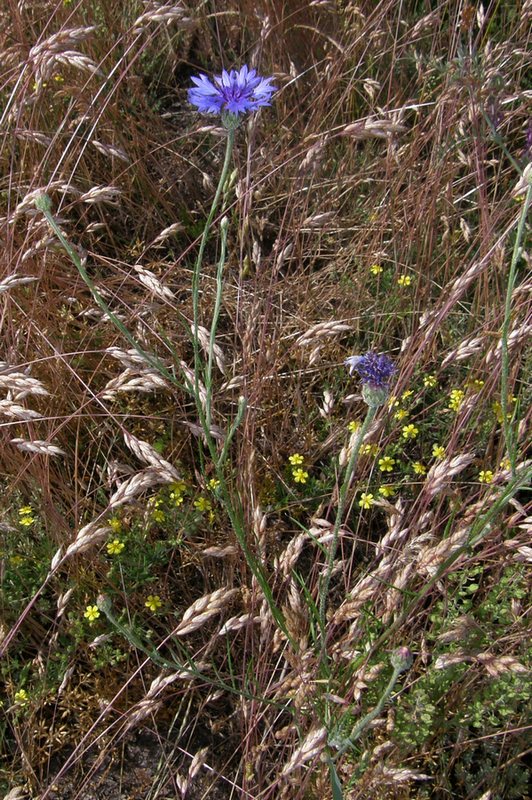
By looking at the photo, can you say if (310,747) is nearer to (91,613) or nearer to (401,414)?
(91,613)

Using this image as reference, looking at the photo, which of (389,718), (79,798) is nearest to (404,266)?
(389,718)

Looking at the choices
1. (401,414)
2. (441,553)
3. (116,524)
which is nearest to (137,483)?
(116,524)

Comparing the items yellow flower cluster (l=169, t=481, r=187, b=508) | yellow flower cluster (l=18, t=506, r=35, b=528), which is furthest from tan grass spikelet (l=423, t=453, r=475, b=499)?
yellow flower cluster (l=18, t=506, r=35, b=528)

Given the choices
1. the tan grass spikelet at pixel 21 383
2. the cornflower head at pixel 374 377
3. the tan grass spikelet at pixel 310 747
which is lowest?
the tan grass spikelet at pixel 310 747

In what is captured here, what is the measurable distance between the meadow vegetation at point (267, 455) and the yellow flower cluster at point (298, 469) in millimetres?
12

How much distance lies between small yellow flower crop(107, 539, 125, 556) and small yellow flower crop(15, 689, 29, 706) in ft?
1.21

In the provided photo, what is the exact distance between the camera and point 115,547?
1850 millimetres

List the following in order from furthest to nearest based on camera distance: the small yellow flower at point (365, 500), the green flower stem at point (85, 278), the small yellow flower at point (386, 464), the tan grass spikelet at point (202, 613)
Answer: the small yellow flower at point (386, 464) → the small yellow flower at point (365, 500) → the tan grass spikelet at point (202, 613) → the green flower stem at point (85, 278)

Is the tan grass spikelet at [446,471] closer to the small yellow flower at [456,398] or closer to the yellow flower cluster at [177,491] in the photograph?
the small yellow flower at [456,398]

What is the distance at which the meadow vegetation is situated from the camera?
1572 mm

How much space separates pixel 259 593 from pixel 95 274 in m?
1.25

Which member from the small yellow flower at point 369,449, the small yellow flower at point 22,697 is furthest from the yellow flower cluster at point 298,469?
the small yellow flower at point 22,697

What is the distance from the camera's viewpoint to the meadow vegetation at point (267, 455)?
157cm

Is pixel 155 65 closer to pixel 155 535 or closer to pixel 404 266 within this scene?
pixel 404 266
